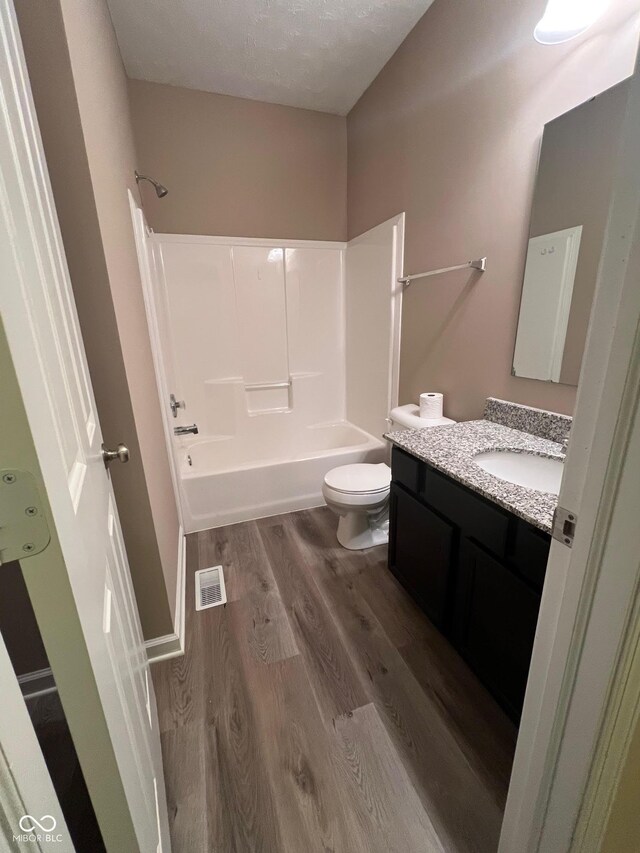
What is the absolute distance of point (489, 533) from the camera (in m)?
1.12

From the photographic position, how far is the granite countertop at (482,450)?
3.18 feet

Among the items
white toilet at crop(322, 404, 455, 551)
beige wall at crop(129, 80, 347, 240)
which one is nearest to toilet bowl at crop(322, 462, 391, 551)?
white toilet at crop(322, 404, 455, 551)

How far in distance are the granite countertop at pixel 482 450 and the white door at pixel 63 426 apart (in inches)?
38.0

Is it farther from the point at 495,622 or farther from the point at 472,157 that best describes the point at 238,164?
the point at 495,622

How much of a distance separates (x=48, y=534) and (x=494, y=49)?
223 cm

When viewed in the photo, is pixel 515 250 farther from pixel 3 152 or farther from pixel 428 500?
pixel 3 152

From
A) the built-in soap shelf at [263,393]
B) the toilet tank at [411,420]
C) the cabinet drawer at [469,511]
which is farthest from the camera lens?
the built-in soap shelf at [263,393]

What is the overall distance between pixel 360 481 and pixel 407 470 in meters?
0.52

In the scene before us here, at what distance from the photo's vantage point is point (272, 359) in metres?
3.02

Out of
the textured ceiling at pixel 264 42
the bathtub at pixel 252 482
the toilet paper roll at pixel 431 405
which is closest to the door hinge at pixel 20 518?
the toilet paper roll at pixel 431 405

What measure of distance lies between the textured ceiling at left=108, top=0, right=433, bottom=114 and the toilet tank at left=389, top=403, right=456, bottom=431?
198 centimetres

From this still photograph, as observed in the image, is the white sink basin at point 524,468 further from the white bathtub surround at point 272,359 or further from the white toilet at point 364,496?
the white bathtub surround at point 272,359

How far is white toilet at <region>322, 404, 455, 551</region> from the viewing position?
193 cm

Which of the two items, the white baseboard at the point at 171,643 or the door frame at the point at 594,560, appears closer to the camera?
the door frame at the point at 594,560
